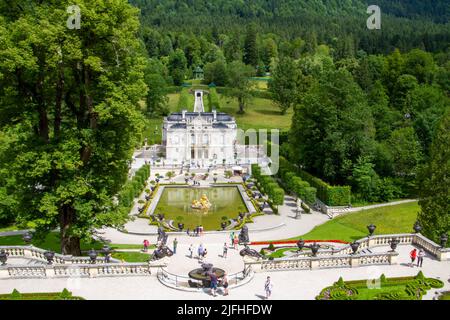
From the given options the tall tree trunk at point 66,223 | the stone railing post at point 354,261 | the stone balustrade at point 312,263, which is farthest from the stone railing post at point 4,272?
the stone railing post at point 354,261

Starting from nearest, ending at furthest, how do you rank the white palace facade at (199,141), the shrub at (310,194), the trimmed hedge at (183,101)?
the shrub at (310,194), the white palace facade at (199,141), the trimmed hedge at (183,101)

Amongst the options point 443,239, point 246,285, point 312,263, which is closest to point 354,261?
point 312,263

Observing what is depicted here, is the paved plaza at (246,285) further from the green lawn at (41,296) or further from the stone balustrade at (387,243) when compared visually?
the stone balustrade at (387,243)

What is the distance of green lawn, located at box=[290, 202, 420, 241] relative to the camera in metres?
46.0

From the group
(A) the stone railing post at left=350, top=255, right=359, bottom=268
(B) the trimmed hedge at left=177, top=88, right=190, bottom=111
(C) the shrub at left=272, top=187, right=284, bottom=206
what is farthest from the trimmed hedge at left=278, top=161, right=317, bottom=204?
(B) the trimmed hedge at left=177, top=88, right=190, bottom=111

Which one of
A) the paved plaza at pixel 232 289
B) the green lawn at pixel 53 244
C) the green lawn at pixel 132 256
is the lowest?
the green lawn at pixel 53 244

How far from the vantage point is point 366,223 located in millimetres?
50062

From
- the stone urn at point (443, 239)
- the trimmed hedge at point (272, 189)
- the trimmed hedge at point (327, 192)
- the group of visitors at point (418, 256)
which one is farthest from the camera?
the trimmed hedge at point (272, 189)

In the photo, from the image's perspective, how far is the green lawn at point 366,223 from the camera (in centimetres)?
4597

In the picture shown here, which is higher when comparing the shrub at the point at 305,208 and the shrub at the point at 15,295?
the shrub at the point at 15,295

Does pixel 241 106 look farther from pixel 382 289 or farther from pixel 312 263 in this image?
pixel 382 289

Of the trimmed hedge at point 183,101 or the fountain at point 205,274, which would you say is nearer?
the fountain at point 205,274

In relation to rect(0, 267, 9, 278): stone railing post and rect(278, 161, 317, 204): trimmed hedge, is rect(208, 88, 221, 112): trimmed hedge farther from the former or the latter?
rect(0, 267, 9, 278): stone railing post
